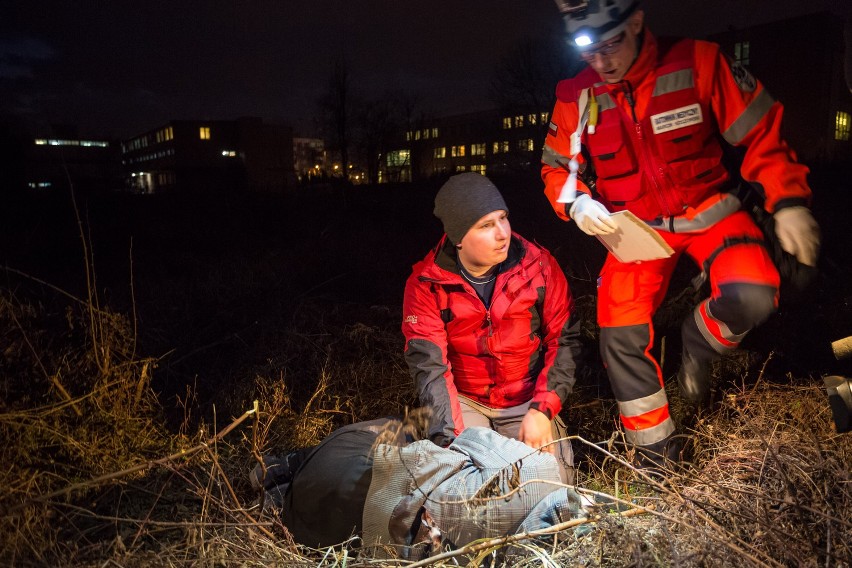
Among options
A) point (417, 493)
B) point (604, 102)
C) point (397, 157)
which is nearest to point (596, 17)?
point (604, 102)

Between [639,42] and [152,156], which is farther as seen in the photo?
[152,156]

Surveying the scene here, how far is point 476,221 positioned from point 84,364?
2.76 metres

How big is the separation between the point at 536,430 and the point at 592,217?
107 cm

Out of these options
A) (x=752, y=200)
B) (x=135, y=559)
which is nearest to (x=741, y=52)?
(x=752, y=200)

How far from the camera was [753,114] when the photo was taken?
231 centimetres

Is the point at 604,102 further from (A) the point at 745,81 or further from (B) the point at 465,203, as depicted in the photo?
(B) the point at 465,203

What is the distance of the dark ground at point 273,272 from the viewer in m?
4.13

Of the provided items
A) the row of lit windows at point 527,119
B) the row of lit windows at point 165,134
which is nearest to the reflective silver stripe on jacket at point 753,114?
the row of lit windows at point 527,119

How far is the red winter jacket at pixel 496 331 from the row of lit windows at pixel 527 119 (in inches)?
986

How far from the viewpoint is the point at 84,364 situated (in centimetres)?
359

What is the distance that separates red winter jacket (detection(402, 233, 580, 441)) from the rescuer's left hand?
59mm

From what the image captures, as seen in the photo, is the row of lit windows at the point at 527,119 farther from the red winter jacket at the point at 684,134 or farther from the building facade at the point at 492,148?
the red winter jacket at the point at 684,134

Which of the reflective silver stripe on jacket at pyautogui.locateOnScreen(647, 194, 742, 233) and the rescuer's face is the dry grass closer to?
the reflective silver stripe on jacket at pyautogui.locateOnScreen(647, 194, 742, 233)

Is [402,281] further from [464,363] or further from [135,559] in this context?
[135,559]
